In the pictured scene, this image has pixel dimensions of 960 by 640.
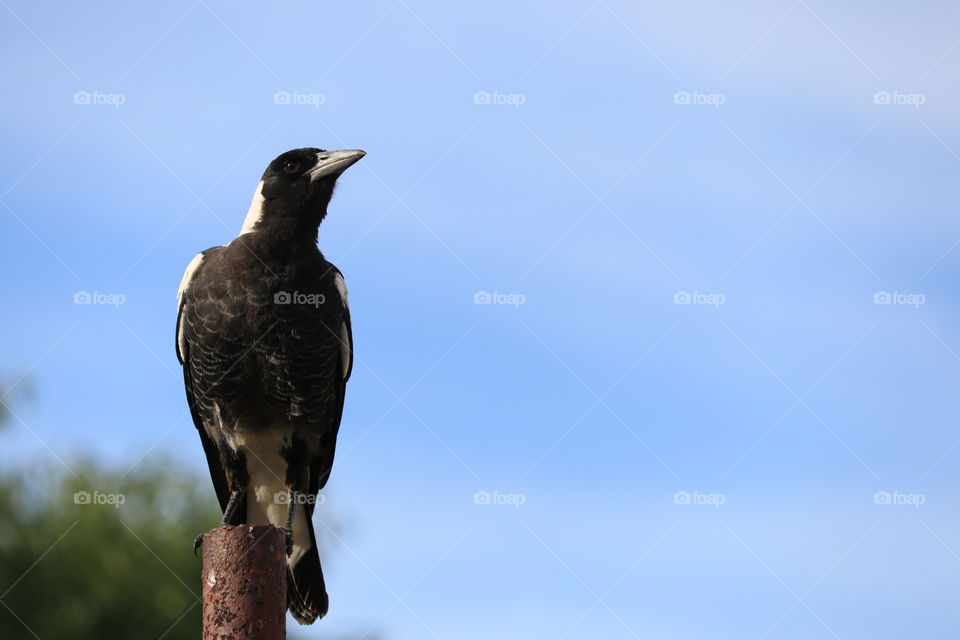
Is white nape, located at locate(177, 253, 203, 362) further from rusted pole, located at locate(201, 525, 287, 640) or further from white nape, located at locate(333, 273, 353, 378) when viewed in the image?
rusted pole, located at locate(201, 525, 287, 640)

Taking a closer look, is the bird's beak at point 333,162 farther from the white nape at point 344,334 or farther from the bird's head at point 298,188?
the white nape at point 344,334

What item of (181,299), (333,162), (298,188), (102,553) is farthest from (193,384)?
(102,553)

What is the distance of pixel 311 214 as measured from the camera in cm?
503

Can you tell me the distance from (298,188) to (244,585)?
2517 mm

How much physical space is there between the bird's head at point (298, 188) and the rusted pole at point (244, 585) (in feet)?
7.02

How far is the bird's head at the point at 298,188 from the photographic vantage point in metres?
4.97

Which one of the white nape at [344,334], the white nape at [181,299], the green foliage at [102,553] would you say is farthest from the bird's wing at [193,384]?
the green foliage at [102,553]

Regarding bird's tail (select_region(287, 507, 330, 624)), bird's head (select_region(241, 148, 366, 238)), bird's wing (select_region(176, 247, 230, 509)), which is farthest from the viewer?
bird's head (select_region(241, 148, 366, 238))

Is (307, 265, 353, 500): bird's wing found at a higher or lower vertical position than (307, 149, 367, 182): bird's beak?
lower

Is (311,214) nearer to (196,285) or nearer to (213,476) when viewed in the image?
(196,285)

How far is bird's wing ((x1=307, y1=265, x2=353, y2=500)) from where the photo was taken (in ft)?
16.1

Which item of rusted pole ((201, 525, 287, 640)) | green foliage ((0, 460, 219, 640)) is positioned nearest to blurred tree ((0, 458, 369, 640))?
green foliage ((0, 460, 219, 640))

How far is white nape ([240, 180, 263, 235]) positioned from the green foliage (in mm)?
7610

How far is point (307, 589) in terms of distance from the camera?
460 cm
